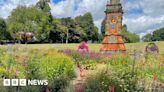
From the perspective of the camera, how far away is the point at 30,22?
67.1 meters

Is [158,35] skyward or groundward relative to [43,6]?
groundward

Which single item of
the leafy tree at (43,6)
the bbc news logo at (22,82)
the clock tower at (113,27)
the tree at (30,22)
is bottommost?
the bbc news logo at (22,82)

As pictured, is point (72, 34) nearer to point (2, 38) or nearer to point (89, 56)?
point (2, 38)

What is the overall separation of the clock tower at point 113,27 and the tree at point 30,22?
3579 cm

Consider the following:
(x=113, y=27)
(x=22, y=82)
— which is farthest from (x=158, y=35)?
(x=22, y=82)

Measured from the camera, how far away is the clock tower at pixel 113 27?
1145 inches

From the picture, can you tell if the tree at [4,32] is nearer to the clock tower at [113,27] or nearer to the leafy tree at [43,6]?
the leafy tree at [43,6]

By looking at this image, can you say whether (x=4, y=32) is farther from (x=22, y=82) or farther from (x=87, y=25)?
(x=22, y=82)

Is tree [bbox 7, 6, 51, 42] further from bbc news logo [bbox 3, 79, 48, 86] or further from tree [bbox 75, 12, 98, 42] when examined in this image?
bbc news logo [bbox 3, 79, 48, 86]

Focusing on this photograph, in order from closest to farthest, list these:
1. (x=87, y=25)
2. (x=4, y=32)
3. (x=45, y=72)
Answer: (x=45, y=72), (x=4, y=32), (x=87, y=25)

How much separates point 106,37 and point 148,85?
78.6ft

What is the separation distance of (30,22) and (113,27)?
131ft

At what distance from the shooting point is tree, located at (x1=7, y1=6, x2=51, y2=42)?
65625mm

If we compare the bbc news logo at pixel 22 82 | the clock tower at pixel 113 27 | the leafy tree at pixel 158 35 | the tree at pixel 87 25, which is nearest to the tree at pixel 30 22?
the tree at pixel 87 25
